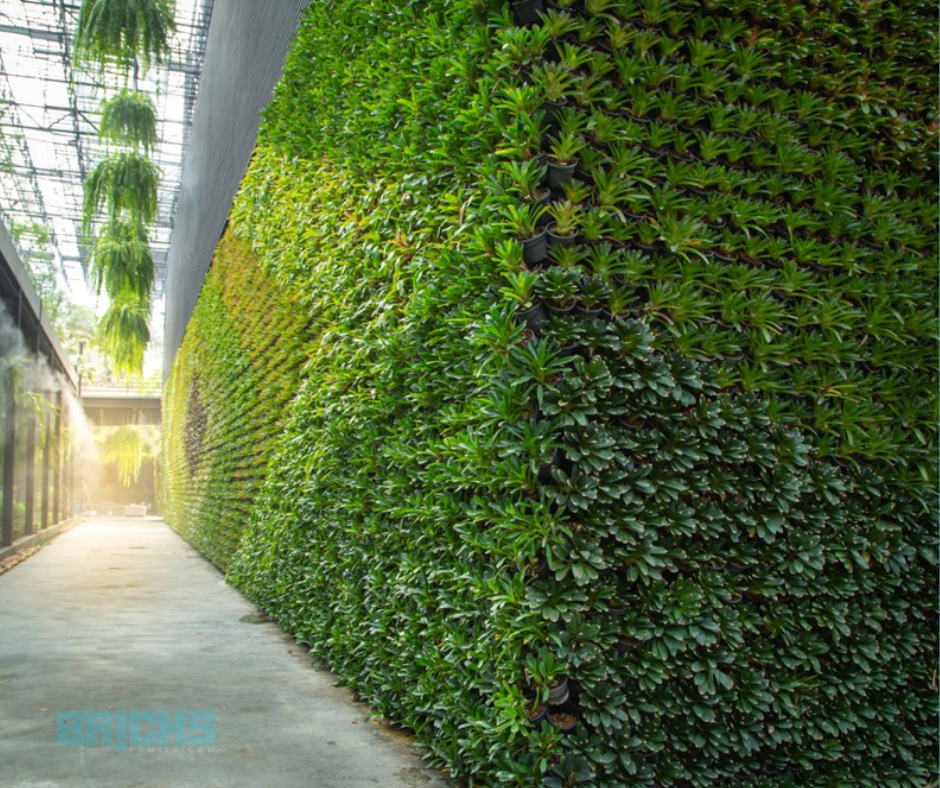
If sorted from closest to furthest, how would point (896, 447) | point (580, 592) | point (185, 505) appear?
point (580, 592), point (896, 447), point (185, 505)

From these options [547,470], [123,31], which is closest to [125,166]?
[123,31]

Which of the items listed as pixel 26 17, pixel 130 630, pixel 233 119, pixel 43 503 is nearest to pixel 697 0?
pixel 130 630

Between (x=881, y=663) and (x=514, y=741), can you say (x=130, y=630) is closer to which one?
(x=514, y=741)

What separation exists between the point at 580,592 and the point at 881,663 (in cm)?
117

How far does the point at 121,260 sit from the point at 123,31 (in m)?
6.40

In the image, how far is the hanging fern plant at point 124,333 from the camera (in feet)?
56.3

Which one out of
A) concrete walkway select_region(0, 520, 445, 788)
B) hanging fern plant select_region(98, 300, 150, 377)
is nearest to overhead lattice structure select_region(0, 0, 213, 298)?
hanging fern plant select_region(98, 300, 150, 377)

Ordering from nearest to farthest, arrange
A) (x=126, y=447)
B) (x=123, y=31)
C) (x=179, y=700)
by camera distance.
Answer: (x=179, y=700), (x=123, y=31), (x=126, y=447)

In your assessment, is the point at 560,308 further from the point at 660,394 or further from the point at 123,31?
the point at 123,31

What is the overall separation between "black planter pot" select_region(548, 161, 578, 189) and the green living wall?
0.01 metres

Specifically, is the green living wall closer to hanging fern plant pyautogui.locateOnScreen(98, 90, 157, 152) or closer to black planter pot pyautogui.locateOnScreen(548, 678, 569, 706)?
black planter pot pyautogui.locateOnScreen(548, 678, 569, 706)

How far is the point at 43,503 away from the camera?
Result: 14.5m

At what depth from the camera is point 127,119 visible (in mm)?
12094

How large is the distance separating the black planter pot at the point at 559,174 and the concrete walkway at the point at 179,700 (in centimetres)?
188
